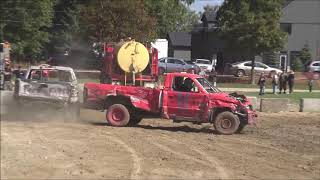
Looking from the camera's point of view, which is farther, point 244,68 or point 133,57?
point 244,68

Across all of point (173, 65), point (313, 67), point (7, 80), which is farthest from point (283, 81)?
point (313, 67)

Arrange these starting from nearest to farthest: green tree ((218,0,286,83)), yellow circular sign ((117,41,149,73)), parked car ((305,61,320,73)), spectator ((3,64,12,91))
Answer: spectator ((3,64,12,91)), yellow circular sign ((117,41,149,73)), green tree ((218,0,286,83)), parked car ((305,61,320,73))

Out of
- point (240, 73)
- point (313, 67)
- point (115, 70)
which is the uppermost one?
point (313, 67)

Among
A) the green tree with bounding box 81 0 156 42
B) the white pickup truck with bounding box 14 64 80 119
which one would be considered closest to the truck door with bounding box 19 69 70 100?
the white pickup truck with bounding box 14 64 80 119

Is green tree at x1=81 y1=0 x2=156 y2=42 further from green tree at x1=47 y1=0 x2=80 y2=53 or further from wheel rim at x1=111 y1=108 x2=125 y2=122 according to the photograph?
wheel rim at x1=111 y1=108 x2=125 y2=122

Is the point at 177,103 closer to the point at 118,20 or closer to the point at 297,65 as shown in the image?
the point at 118,20

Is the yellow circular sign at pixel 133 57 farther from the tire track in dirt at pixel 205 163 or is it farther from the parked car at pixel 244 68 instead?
the parked car at pixel 244 68

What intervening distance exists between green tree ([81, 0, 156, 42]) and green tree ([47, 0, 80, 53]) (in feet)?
53.2

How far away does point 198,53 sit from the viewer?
80.6 metres

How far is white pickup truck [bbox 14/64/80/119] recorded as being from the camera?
16750 millimetres

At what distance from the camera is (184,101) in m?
18.0

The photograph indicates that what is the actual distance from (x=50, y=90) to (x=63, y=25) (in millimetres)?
51806

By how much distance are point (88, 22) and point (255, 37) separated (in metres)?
12.8

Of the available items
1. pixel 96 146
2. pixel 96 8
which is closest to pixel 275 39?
pixel 96 8
